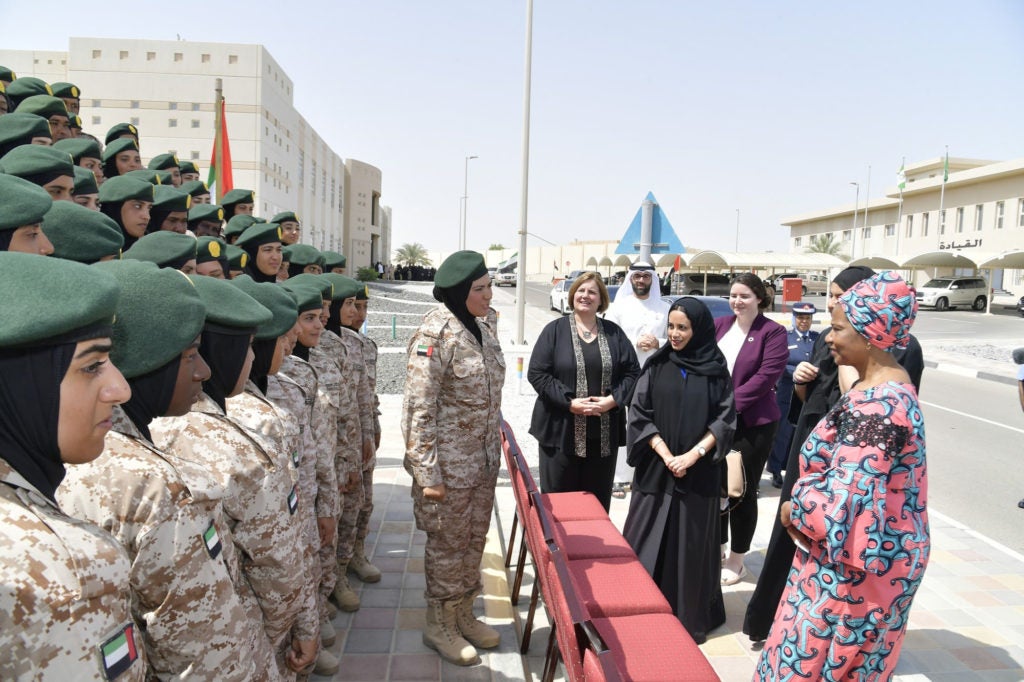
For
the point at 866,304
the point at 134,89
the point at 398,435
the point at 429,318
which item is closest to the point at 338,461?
the point at 429,318

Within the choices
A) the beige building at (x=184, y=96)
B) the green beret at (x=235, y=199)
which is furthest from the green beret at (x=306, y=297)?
the beige building at (x=184, y=96)

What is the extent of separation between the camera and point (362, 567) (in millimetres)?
4277

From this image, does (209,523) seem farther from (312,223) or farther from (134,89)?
(312,223)

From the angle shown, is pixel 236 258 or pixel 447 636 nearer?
pixel 447 636

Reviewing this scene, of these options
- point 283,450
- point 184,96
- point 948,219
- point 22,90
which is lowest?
point 283,450

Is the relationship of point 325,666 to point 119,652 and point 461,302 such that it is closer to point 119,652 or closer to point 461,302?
point 461,302

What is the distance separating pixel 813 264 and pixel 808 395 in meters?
40.6

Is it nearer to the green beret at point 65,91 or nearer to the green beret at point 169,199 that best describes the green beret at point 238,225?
the green beret at point 169,199

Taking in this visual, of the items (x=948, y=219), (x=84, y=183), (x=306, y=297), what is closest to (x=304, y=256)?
(x=84, y=183)

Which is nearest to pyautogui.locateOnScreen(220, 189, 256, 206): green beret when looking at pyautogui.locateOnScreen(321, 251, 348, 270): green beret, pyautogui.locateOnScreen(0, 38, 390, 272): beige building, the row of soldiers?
pyautogui.locateOnScreen(321, 251, 348, 270): green beret

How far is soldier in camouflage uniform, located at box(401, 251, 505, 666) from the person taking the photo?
332 cm

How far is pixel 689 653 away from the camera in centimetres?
243

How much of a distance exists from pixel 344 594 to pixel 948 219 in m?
51.1

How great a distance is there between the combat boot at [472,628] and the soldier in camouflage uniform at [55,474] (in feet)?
8.08
